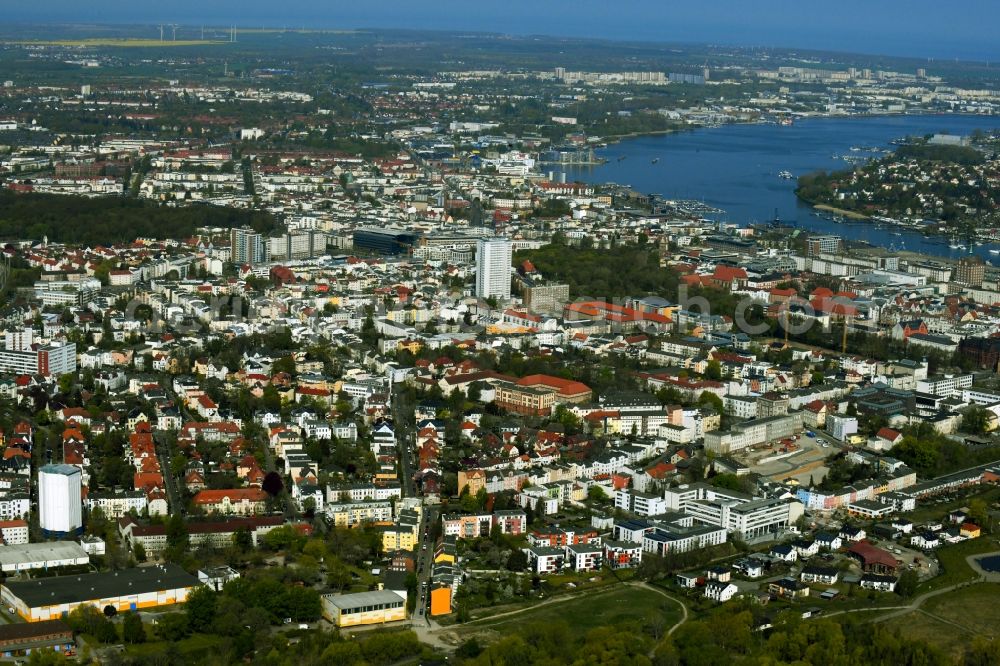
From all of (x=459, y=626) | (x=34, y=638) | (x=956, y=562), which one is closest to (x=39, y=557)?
(x=34, y=638)

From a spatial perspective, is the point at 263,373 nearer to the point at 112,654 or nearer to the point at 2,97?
the point at 112,654

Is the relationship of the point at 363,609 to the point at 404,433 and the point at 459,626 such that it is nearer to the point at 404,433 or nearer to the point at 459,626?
the point at 459,626

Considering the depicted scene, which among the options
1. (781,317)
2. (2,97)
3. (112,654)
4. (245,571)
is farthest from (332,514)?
(2,97)

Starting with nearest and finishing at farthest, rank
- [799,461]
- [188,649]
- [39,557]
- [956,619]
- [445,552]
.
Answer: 1. [188,649]
2. [956,619]
3. [39,557]
4. [445,552]
5. [799,461]

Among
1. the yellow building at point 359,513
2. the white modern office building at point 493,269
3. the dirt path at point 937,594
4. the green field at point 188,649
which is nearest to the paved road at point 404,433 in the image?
the yellow building at point 359,513

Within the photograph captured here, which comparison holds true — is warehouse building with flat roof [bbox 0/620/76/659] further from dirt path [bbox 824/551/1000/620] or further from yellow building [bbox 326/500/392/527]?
dirt path [bbox 824/551/1000/620]

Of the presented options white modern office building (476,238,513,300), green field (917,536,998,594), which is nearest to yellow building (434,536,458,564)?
green field (917,536,998,594)

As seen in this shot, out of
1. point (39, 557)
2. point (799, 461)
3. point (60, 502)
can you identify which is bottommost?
point (799, 461)
